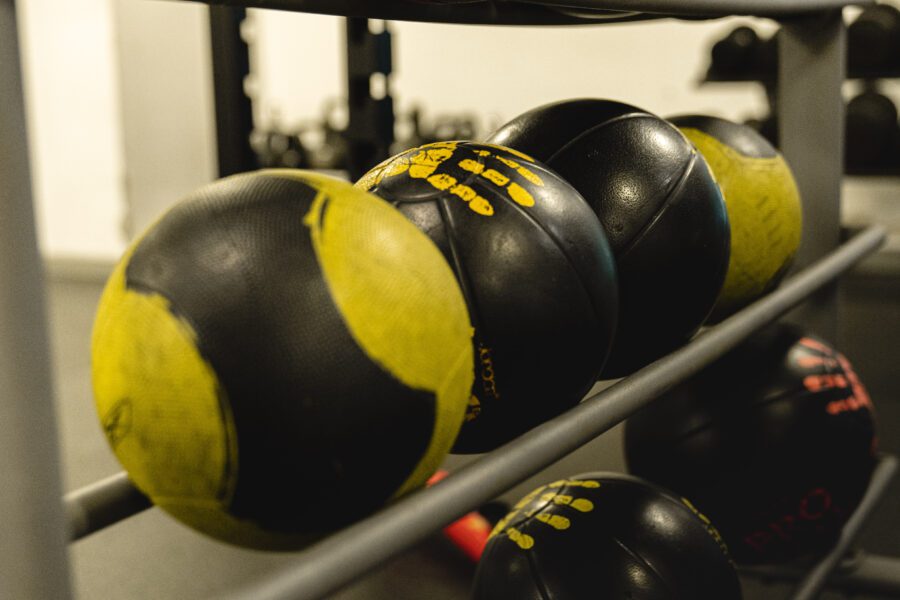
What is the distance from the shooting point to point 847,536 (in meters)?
1.50

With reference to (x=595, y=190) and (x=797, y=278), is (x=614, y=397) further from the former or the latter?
(x=797, y=278)

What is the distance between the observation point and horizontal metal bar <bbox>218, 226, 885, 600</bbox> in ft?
1.84

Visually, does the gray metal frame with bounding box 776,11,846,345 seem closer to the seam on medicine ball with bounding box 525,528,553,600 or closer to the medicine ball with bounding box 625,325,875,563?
the medicine ball with bounding box 625,325,875,563

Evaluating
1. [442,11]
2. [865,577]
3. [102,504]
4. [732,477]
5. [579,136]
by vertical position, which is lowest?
[865,577]

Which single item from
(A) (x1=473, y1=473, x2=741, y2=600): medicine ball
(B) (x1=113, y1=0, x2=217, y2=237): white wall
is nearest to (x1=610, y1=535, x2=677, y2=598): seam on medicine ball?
(A) (x1=473, y1=473, x2=741, y2=600): medicine ball

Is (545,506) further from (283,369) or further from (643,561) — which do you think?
(283,369)

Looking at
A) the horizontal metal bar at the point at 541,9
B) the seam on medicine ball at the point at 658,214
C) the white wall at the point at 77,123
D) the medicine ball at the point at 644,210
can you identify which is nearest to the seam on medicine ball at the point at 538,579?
the medicine ball at the point at 644,210

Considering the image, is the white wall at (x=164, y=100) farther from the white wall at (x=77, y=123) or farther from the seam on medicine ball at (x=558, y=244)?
the seam on medicine ball at (x=558, y=244)

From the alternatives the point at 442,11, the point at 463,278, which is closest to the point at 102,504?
the point at 463,278

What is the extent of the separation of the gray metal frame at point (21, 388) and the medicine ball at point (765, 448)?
101 cm

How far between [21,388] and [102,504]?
27cm

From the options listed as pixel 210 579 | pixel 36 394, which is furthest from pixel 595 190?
pixel 210 579

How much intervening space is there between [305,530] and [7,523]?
224 mm

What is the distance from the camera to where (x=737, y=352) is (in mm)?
1438
